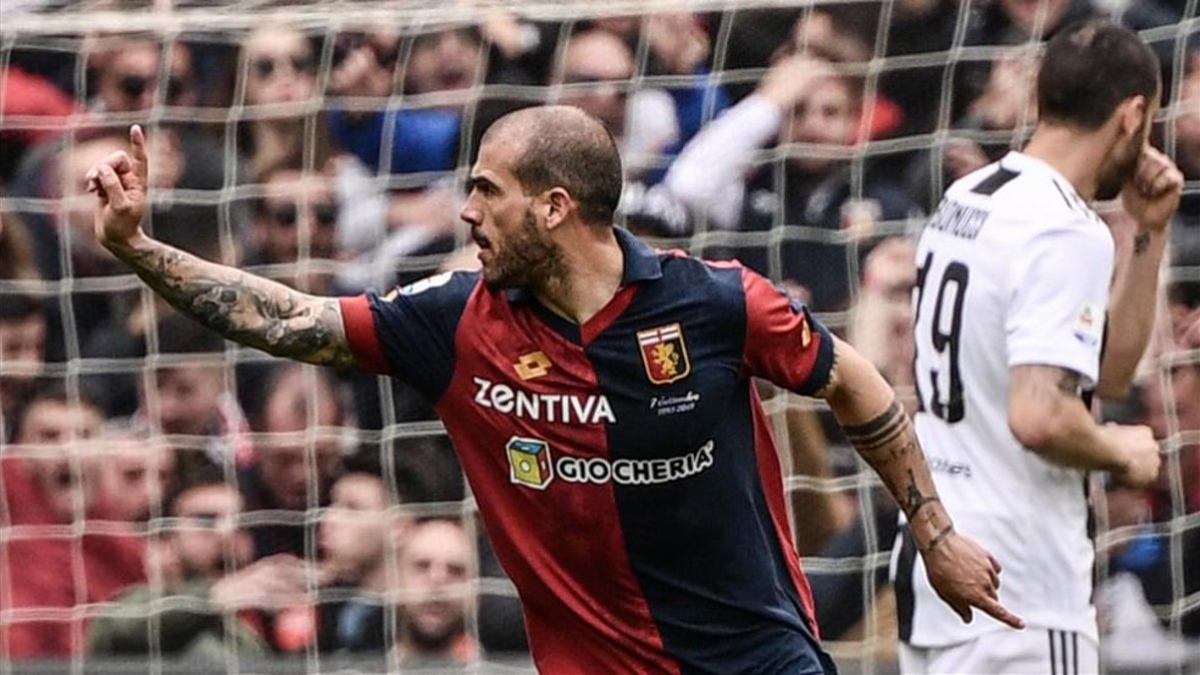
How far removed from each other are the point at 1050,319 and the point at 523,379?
1.06 m

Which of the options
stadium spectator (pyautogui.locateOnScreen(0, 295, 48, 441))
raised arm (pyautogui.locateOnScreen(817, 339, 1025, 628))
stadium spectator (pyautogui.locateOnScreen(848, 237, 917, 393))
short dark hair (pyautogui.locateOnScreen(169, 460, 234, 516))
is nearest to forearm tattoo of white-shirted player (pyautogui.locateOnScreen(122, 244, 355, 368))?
raised arm (pyautogui.locateOnScreen(817, 339, 1025, 628))

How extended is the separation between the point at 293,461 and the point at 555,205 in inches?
124

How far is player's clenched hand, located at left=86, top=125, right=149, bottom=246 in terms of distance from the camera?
4.36m

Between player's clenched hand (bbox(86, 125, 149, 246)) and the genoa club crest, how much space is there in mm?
948

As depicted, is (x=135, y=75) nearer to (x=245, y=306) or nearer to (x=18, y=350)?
(x=18, y=350)

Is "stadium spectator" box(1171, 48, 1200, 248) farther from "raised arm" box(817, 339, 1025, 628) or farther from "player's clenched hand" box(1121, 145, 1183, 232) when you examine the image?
"raised arm" box(817, 339, 1025, 628)

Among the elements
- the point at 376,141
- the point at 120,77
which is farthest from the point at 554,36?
the point at 120,77

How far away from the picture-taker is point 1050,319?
16.0 ft

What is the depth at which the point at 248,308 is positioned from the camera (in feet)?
15.1

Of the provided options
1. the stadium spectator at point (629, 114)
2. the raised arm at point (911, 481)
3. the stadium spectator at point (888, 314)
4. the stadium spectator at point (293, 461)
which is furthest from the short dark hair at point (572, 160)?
the stadium spectator at point (293, 461)

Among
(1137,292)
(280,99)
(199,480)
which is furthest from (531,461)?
(280,99)

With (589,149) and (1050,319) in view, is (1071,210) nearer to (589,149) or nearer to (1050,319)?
(1050,319)

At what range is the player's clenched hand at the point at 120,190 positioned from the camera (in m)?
4.36

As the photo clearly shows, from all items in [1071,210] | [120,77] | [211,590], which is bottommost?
[211,590]
